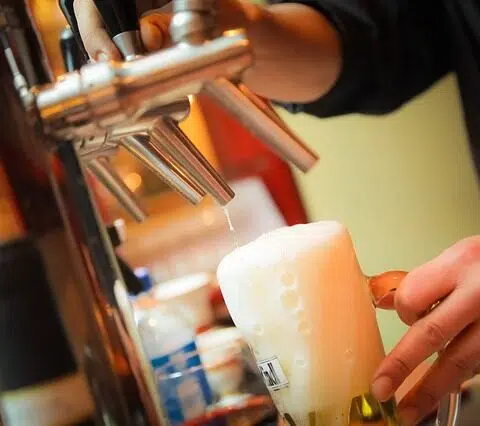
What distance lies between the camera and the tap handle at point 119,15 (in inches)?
12.1

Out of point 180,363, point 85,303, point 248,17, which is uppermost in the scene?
point 248,17

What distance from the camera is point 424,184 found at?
0.89 m

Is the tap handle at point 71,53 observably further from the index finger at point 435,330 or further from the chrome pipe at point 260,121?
the index finger at point 435,330

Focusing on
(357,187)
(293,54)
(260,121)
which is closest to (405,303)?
(260,121)

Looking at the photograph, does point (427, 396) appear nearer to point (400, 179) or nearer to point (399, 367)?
point (399, 367)

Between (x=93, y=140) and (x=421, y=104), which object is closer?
(x=93, y=140)

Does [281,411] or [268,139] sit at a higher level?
[268,139]

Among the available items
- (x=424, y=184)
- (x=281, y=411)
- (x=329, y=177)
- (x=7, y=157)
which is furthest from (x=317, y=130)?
(x=7, y=157)

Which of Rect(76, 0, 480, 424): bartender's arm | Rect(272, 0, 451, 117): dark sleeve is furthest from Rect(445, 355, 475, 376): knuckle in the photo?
Rect(272, 0, 451, 117): dark sleeve

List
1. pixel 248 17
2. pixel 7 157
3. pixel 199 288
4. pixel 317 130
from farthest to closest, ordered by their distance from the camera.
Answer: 1. pixel 317 130
2. pixel 199 288
3. pixel 248 17
4. pixel 7 157

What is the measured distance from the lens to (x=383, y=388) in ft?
1.21

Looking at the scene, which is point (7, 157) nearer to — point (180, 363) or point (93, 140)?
point (93, 140)

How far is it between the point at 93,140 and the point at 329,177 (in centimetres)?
72

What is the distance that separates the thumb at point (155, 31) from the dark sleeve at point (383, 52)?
15.1 inches
